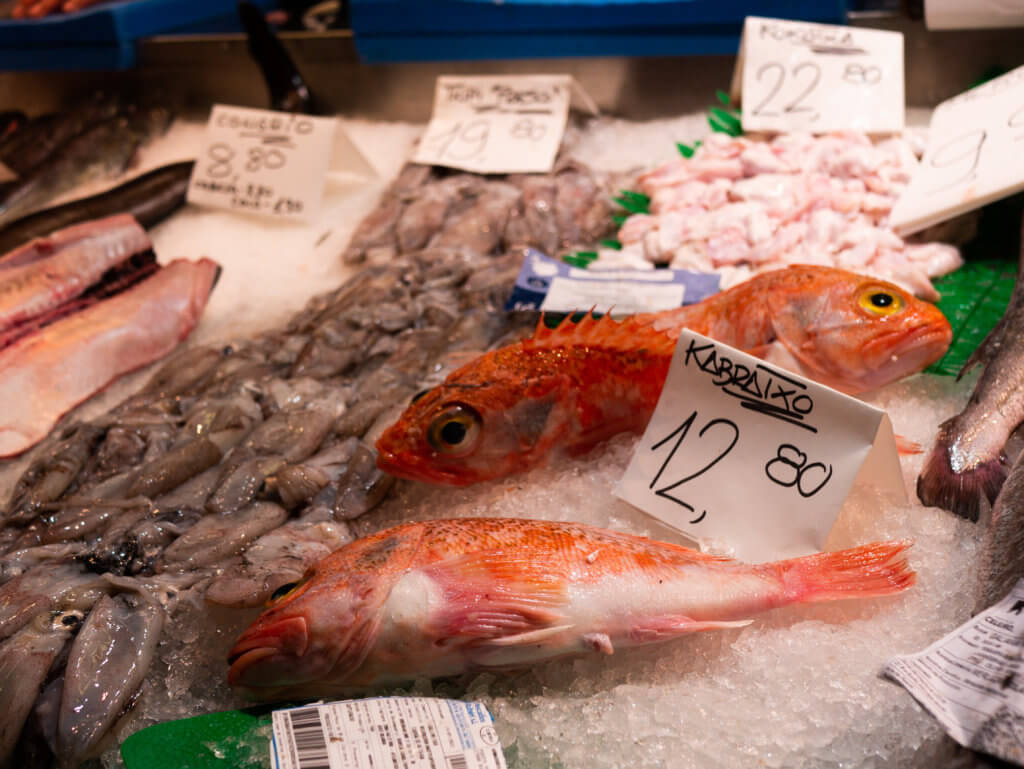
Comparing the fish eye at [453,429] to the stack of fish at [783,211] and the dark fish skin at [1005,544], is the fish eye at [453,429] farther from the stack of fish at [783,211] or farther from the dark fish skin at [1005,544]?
the stack of fish at [783,211]

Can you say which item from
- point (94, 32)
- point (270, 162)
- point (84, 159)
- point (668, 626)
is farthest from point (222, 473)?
point (94, 32)

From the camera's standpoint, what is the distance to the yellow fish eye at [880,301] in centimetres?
177

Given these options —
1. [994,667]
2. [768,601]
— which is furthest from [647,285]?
[994,667]

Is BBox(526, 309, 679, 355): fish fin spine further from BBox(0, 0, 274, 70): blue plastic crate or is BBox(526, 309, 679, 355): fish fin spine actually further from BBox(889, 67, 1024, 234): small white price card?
BBox(0, 0, 274, 70): blue plastic crate

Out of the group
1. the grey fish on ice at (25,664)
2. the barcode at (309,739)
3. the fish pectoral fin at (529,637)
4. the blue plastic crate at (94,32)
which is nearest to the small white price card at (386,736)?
the barcode at (309,739)

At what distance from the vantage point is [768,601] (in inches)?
54.3

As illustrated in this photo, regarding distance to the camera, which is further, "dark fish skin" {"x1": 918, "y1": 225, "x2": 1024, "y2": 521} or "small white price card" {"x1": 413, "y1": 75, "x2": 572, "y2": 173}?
"small white price card" {"x1": 413, "y1": 75, "x2": 572, "y2": 173}

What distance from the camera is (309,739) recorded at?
1.20m

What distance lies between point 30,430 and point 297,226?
1.47 m

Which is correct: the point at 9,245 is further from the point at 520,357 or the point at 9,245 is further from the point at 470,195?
the point at 520,357

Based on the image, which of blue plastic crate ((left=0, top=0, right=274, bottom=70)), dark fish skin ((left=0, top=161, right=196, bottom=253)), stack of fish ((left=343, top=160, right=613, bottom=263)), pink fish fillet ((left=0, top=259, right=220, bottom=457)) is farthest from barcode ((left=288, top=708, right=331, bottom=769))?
blue plastic crate ((left=0, top=0, right=274, bottom=70))

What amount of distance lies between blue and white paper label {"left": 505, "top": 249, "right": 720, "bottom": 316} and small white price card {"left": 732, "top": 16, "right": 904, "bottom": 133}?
3.35ft

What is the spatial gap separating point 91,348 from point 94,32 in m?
2.43

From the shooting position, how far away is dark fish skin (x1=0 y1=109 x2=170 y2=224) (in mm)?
3926
